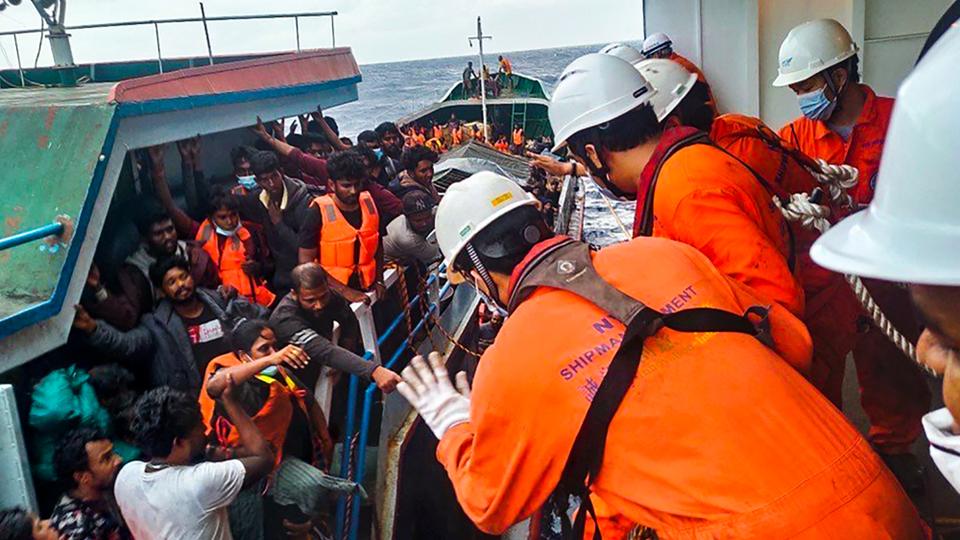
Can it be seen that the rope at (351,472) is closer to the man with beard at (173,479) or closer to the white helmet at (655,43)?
the man with beard at (173,479)

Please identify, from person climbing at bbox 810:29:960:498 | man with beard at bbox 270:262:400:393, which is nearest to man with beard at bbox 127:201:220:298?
man with beard at bbox 270:262:400:393

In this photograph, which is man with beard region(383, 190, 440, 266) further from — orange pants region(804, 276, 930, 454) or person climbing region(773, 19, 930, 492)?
orange pants region(804, 276, 930, 454)

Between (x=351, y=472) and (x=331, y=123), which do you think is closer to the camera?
(x=351, y=472)

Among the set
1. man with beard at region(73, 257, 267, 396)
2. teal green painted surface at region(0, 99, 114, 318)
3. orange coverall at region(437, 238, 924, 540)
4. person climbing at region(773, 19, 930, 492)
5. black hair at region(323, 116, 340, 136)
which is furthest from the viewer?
black hair at region(323, 116, 340, 136)

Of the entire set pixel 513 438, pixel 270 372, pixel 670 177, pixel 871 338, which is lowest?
pixel 871 338

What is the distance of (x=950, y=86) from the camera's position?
0.89m

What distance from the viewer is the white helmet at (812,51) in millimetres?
3334

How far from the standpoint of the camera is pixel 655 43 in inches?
199

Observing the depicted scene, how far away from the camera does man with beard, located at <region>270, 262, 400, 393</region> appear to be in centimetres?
277

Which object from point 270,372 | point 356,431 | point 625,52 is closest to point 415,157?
point 625,52

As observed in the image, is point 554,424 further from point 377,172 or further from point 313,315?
point 377,172

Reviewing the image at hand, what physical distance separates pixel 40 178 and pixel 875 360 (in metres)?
3.18

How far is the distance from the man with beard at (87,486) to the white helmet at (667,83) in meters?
Result: 2.01

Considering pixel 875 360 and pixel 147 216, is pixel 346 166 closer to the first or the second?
pixel 147 216
